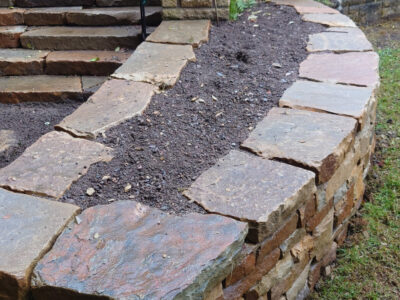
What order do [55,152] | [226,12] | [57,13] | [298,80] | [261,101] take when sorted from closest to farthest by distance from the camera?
[55,152]
[261,101]
[298,80]
[226,12]
[57,13]

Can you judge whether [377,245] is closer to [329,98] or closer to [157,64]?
[329,98]

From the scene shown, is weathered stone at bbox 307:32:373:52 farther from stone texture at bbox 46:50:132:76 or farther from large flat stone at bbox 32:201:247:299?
large flat stone at bbox 32:201:247:299

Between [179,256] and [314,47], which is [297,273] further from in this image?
[314,47]

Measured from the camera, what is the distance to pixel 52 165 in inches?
85.0

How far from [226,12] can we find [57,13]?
1441 mm

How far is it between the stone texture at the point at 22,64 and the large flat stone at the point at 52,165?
166cm

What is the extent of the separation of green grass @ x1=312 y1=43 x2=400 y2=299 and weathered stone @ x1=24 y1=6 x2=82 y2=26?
2701 mm

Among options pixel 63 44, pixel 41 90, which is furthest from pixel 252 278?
pixel 63 44

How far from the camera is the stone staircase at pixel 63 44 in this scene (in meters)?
3.68

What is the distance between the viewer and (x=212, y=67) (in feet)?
10.3

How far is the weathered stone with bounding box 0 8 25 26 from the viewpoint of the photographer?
4.25m

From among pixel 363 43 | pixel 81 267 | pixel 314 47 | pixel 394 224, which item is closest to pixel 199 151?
pixel 81 267

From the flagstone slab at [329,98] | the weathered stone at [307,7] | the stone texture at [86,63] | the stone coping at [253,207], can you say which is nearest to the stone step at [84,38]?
the stone texture at [86,63]

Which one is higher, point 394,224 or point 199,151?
point 199,151
